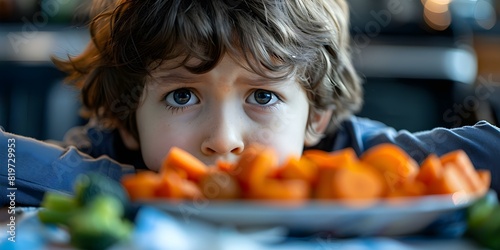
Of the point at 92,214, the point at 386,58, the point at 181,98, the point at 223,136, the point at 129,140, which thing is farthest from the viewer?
the point at 386,58

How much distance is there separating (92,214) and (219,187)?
96 mm

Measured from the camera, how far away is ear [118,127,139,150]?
49.3 inches

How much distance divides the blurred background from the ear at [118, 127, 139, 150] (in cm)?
118

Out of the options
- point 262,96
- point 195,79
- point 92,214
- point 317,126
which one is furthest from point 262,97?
point 92,214

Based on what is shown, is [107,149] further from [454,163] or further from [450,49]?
[450,49]

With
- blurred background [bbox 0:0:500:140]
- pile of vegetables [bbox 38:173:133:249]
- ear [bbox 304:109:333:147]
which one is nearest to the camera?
pile of vegetables [bbox 38:173:133:249]

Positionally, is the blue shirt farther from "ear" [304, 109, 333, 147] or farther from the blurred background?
the blurred background

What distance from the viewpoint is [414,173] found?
55 centimetres

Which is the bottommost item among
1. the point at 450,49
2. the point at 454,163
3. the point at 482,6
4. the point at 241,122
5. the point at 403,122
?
the point at 454,163

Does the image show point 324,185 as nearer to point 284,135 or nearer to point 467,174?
point 467,174

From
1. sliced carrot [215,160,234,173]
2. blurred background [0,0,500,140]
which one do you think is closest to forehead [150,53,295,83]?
sliced carrot [215,160,234,173]

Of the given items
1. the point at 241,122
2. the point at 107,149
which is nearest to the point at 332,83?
the point at 241,122

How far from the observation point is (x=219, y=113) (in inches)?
38.4

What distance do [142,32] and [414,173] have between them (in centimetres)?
62
